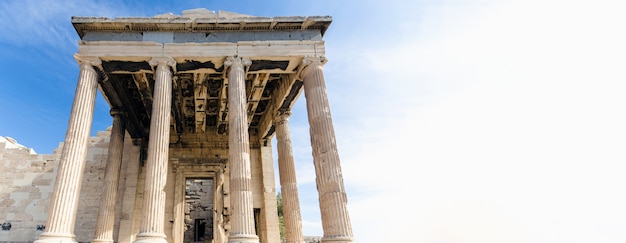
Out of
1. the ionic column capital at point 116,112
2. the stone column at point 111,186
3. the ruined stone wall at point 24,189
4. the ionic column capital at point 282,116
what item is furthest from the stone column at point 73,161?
the ionic column capital at point 282,116

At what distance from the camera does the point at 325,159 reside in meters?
12.2

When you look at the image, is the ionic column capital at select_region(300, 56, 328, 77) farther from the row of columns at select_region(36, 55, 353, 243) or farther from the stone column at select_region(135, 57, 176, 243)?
the stone column at select_region(135, 57, 176, 243)

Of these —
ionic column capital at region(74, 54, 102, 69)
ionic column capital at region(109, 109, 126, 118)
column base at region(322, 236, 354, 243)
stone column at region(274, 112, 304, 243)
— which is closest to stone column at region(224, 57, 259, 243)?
column base at region(322, 236, 354, 243)

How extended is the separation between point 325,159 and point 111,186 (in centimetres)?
968

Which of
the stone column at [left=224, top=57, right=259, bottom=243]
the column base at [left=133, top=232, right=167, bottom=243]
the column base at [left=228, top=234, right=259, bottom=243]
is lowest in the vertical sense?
the column base at [left=228, top=234, right=259, bottom=243]

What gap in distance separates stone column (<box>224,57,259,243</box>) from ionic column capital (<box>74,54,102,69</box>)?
4492mm

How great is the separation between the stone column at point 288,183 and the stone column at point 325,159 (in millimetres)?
3962

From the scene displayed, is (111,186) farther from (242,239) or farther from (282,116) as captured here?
(242,239)

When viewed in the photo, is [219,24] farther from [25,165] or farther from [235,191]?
[25,165]

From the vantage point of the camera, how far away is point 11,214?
54.3 feet

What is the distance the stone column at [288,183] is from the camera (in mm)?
15750

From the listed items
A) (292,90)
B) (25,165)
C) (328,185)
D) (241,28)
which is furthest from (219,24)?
(25,165)

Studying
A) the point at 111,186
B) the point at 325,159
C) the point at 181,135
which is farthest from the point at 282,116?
the point at 111,186

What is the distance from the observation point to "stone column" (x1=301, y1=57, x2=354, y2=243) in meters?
11.2
